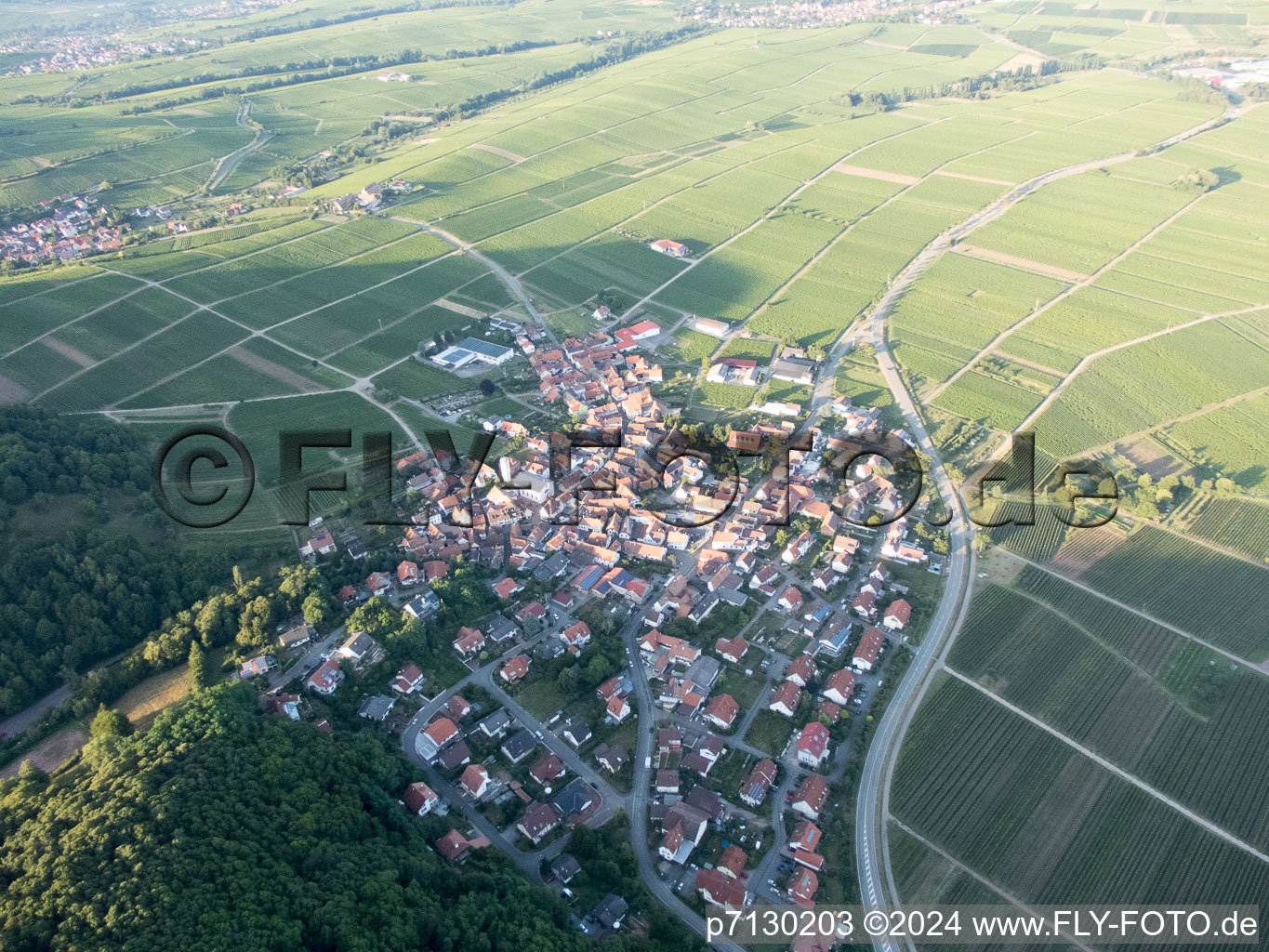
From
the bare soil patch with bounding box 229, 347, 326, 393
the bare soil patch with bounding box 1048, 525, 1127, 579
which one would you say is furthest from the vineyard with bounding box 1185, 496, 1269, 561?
the bare soil patch with bounding box 229, 347, 326, 393

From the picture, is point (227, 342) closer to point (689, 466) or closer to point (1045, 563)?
point (689, 466)

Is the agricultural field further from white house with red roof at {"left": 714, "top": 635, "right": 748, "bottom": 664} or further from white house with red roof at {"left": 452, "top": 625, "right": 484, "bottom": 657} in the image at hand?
white house with red roof at {"left": 452, "top": 625, "right": 484, "bottom": 657}

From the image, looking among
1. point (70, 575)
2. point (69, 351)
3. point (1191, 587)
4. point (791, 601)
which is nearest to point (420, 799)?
point (791, 601)

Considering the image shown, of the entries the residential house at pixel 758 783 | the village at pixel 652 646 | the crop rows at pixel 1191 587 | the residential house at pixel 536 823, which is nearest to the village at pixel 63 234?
the village at pixel 652 646

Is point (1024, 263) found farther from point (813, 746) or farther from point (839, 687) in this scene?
point (813, 746)

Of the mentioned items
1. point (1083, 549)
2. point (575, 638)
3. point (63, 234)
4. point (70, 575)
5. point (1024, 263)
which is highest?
point (1024, 263)
